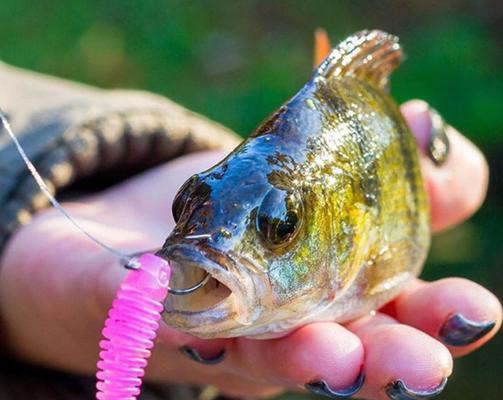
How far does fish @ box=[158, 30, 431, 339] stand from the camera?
1.05 meters

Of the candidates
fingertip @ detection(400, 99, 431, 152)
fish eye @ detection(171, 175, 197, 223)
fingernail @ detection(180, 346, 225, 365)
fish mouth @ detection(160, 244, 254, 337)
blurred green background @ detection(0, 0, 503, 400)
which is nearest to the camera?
fish mouth @ detection(160, 244, 254, 337)

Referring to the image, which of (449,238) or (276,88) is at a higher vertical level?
(276,88)

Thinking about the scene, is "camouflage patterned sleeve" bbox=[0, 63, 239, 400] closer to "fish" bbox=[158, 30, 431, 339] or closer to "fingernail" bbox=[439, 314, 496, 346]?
"fish" bbox=[158, 30, 431, 339]

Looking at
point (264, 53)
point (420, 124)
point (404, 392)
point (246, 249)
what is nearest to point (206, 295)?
point (246, 249)

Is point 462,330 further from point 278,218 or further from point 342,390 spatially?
point 278,218

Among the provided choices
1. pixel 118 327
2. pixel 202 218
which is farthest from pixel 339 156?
pixel 118 327

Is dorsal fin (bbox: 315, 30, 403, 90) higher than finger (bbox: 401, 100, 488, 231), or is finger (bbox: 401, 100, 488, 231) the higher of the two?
dorsal fin (bbox: 315, 30, 403, 90)

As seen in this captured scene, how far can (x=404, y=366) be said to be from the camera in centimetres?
113

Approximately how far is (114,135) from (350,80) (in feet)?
2.38

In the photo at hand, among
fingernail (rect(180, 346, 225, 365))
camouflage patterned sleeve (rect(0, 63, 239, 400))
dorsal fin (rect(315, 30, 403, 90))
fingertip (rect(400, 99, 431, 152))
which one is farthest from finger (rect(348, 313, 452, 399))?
camouflage patterned sleeve (rect(0, 63, 239, 400))

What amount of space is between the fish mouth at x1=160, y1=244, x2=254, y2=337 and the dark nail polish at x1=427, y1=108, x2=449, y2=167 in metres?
0.88

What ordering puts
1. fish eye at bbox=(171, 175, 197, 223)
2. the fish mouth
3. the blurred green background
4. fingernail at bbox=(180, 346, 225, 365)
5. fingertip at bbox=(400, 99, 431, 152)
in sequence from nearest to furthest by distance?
the fish mouth
fish eye at bbox=(171, 175, 197, 223)
fingernail at bbox=(180, 346, 225, 365)
fingertip at bbox=(400, 99, 431, 152)
the blurred green background

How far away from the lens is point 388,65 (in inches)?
60.7

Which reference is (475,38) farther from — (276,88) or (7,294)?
(7,294)
